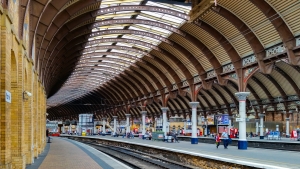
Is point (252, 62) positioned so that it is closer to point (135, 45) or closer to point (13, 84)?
point (135, 45)

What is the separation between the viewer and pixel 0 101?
11.0m

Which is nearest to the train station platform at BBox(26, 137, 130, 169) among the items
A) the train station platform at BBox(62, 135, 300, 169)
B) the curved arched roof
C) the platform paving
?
the platform paving

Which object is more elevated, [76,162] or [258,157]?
[76,162]

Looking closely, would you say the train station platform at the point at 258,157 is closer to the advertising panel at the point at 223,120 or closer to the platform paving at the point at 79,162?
the platform paving at the point at 79,162

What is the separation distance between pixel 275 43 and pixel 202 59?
1227 cm

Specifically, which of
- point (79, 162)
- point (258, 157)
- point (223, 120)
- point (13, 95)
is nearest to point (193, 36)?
point (223, 120)

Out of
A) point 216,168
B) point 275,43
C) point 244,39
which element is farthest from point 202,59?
point 216,168

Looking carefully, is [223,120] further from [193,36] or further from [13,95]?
[13,95]

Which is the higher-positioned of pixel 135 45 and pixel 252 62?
pixel 135 45

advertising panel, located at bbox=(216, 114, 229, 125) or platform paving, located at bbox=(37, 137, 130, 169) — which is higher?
advertising panel, located at bbox=(216, 114, 229, 125)

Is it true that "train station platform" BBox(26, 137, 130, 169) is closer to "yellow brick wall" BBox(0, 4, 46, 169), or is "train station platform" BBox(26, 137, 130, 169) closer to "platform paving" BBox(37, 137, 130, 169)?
"platform paving" BBox(37, 137, 130, 169)

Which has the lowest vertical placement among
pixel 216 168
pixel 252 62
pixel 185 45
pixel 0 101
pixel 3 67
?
pixel 216 168

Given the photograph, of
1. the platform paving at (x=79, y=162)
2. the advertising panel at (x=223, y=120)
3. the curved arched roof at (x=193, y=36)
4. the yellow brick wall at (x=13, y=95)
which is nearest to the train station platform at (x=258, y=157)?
the platform paving at (x=79, y=162)

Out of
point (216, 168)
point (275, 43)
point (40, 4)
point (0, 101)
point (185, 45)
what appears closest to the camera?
point (0, 101)
